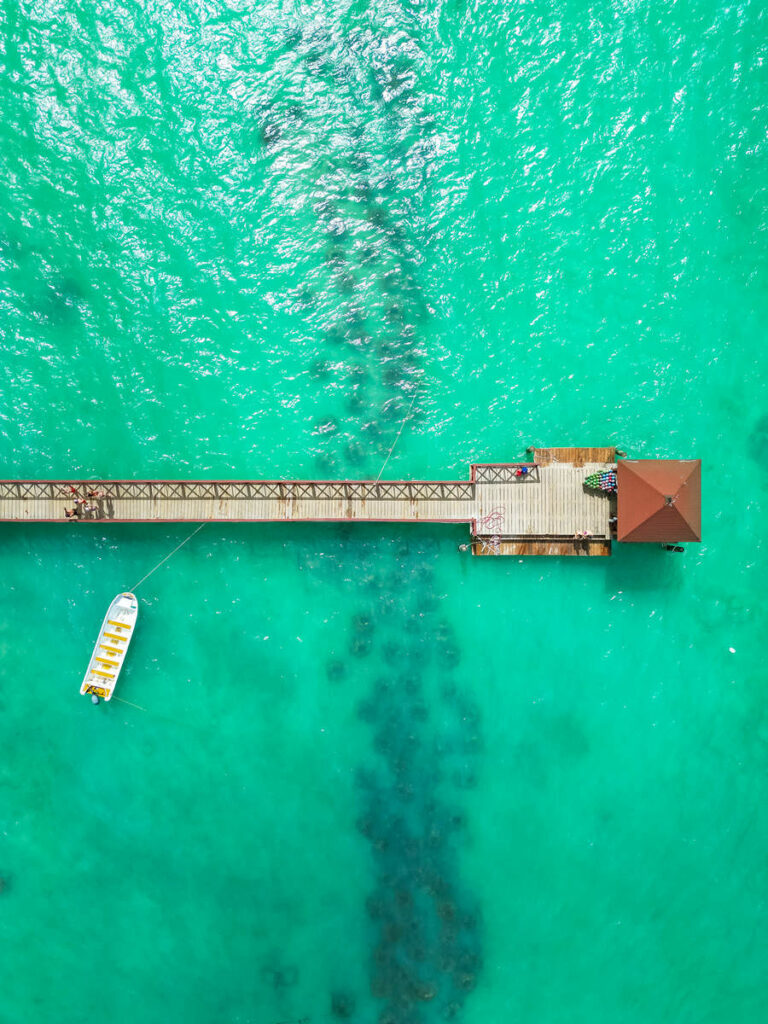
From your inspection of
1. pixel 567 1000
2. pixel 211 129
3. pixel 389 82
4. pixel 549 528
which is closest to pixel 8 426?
pixel 211 129

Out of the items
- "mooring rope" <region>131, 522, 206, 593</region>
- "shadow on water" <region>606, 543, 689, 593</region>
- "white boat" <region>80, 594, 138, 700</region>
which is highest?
"shadow on water" <region>606, 543, 689, 593</region>

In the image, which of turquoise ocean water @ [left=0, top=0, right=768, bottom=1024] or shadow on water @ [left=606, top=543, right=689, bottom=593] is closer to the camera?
turquoise ocean water @ [left=0, top=0, right=768, bottom=1024]

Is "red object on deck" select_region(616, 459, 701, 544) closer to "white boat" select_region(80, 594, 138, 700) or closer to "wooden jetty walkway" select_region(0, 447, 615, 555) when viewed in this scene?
"wooden jetty walkway" select_region(0, 447, 615, 555)

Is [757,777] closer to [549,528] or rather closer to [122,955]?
[549,528]

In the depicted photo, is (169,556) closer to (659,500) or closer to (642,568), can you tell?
(659,500)

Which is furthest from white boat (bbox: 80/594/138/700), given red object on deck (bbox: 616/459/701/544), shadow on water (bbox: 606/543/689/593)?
red object on deck (bbox: 616/459/701/544)

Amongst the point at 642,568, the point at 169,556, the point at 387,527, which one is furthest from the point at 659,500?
the point at 169,556

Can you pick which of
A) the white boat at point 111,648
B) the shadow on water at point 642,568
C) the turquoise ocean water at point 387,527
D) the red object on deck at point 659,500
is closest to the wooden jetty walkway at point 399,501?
the shadow on water at point 642,568
